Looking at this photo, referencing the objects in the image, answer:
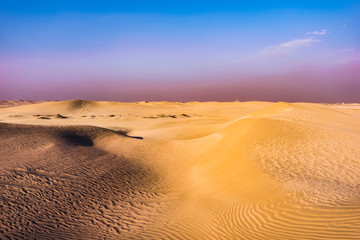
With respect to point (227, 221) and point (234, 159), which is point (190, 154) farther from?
point (227, 221)

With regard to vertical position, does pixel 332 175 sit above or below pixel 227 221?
above

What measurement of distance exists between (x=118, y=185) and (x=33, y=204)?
3546mm

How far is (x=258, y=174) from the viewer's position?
8828mm

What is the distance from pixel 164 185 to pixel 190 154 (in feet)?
16.0

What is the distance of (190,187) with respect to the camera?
10.4m

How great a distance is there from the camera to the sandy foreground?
5.99 metres

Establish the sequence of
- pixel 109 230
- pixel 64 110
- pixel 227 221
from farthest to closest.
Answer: pixel 64 110 → pixel 109 230 → pixel 227 221

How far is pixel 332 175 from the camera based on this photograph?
326 inches

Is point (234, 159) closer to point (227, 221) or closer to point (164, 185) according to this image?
point (164, 185)

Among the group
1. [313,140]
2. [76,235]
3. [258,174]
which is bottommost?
[76,235]

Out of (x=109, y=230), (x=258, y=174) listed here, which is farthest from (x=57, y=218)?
(x=258, y=174)

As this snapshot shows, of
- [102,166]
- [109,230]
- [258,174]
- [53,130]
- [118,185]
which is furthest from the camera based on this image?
[53,130]

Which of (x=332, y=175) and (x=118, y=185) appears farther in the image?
(x=118, y=185)

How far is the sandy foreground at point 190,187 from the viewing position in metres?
5.99
